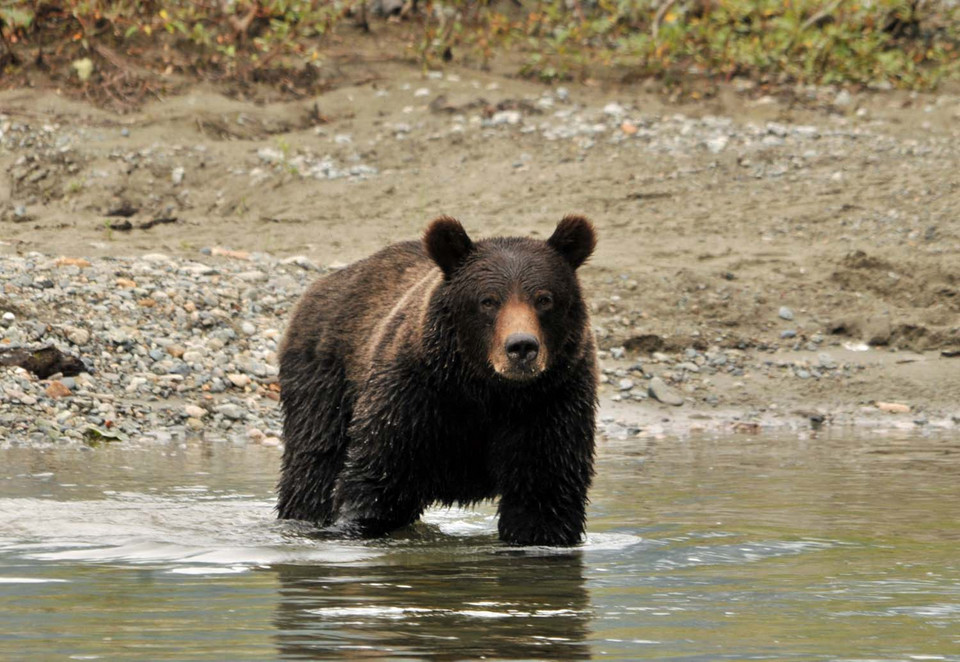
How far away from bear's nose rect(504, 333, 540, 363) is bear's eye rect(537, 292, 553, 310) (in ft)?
1.01

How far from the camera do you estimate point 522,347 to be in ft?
19.4

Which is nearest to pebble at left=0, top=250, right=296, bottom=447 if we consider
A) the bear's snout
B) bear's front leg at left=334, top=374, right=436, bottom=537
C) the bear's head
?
bear's front leg at left=334, top=374, right=436, bottom=537

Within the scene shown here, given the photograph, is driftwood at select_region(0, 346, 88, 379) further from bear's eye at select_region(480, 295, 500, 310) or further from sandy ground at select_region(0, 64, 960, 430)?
bear's eye at select_region(480, 295, 500, 310)

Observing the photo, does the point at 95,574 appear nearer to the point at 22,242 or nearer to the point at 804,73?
the point at 22,242

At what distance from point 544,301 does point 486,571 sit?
1112mm

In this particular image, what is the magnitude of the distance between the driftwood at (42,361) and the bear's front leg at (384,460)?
4129 millimetres

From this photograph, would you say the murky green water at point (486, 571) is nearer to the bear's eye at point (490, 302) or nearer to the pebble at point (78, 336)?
the bear's eye at point (490, 302)

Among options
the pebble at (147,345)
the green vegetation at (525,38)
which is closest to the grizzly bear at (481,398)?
the pebble at (147,345)

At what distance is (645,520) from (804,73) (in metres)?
10.1

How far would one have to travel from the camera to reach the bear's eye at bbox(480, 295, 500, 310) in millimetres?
6223

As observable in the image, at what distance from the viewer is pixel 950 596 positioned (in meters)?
5.45

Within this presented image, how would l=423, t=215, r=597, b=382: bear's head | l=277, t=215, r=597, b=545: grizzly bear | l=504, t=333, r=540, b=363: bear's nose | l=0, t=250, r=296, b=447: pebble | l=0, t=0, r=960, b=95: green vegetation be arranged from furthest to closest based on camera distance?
l=0, t=0, r=960, b=95: green vegetation < l=0, t=250, r=296, b=447: pebble < l=277, t=215, r=597, b=545: grizzly bear < l=423, t=215, r=597, b=382: bear's head < l=504, t=333, r=540, b=363: bear's nose

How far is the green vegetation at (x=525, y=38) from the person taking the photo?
15797mm

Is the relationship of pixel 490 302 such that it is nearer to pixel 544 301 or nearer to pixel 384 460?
pixel 544 301
